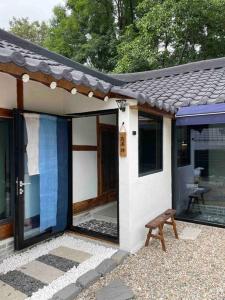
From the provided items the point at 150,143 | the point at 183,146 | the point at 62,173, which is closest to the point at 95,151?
the point at 62,173

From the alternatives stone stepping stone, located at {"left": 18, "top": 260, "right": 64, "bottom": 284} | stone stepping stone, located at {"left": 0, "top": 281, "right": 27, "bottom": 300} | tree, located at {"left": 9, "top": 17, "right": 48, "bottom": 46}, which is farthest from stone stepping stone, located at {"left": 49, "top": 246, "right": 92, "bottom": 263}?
tree, located at {"left": 9, "top": 17, "right": 48, "bottom": 46}

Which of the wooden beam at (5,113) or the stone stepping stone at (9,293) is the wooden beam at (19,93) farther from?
the stone stepping stone at (9,293)

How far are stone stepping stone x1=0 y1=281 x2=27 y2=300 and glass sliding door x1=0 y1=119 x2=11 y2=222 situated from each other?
1.43 m

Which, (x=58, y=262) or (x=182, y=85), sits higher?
(x=182, y=85)

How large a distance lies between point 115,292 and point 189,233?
10.2 ft

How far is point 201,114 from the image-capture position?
6.31 m

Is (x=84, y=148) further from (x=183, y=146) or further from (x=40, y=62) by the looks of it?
(x=40, y=62)

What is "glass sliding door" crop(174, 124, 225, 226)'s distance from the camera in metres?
6.95

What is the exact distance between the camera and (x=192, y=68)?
9.83 meters

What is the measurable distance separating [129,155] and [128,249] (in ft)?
6.27

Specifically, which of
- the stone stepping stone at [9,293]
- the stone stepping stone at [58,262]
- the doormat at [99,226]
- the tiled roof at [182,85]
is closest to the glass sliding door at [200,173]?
the tiled roof at [182,85]

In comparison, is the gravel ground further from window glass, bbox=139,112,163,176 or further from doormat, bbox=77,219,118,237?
window glass, bbox=139,112,163,176

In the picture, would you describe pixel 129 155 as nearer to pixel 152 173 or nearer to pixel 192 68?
pixel 152 173

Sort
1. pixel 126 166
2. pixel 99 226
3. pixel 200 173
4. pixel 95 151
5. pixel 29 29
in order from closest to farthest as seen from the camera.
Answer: pixel 126 166, pixel 99 226, pixel 200 173, pixel 95 151, pixel 29 29
